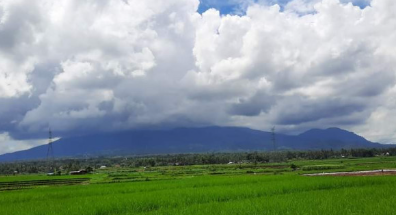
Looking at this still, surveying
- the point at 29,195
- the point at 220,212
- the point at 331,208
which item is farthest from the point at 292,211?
the point at 29,195

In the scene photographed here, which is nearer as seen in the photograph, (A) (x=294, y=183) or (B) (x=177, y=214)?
(B) (x=177, y=214)

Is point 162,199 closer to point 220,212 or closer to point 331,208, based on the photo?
point 220,212

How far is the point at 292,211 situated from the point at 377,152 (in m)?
135

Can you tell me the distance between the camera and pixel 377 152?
431 feet

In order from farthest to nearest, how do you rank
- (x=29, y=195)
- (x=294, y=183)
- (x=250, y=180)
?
(x=250, y=180) → (x=29, y=195) → (x=294, y=183)

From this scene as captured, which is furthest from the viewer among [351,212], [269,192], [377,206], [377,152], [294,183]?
[377,152]

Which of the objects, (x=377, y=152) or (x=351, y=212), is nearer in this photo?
(x=351, y=212)

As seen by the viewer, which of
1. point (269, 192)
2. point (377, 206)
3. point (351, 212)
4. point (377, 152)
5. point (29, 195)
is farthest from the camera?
point (377, 152)

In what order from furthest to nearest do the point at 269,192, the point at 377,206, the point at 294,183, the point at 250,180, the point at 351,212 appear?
the point at 250,180, the point at 294,183, the point at 269,192, the point at 377,206, the point at 351,212

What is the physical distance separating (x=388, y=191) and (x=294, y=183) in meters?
6.77

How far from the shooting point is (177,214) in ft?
42.6

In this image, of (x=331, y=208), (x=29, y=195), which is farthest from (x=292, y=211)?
(x=29, y=195)

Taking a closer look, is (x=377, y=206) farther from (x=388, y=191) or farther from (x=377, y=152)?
(x=377, y=152)

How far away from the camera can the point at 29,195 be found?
2483 cm
